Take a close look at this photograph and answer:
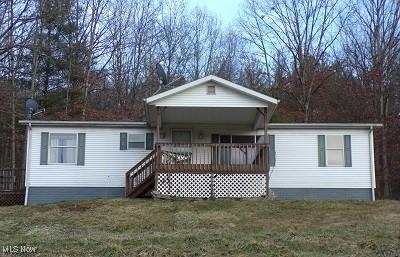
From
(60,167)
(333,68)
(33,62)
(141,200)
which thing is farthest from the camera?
(333,68)

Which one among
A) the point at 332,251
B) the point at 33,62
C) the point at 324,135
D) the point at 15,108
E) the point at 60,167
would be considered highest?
the point at 33,62

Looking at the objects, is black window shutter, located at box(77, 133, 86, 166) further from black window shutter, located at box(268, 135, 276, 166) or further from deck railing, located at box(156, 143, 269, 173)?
black window shutter, located at box(268, 135, 276, 166)

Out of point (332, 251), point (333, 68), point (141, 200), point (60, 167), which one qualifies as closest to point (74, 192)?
point (60, 167)

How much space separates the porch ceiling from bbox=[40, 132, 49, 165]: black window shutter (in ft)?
12.4

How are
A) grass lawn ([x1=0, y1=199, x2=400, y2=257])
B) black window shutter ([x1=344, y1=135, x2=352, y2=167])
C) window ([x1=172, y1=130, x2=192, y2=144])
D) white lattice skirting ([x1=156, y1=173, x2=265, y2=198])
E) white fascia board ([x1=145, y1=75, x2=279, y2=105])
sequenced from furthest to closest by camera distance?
window ([x1=172, y1=130, x2=192, y2=144]), black window shutter ([x1=344, y1=135, x2=352, y2=167]), white lattice skirting ([x1=156, y1=173, x2=265, y2=198]), white fascia board ([x1=145, y1=75, x2=279, y2=105]), grass lawn ([x1=0, y1=199, x2=400, y2=257])

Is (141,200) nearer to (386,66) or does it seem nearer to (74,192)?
(74,192)

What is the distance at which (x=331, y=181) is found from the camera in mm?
19203

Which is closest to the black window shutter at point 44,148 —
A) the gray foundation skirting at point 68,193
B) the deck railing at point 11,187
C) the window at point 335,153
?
the gray foundation skirting at point 68,193

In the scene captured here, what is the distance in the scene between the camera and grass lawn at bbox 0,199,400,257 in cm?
948

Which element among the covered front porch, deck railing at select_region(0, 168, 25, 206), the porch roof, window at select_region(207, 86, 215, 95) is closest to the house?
the covered front porch

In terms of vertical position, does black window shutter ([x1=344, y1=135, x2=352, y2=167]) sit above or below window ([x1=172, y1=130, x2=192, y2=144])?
below

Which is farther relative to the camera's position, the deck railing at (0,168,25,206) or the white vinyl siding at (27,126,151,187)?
the deck railing at (0,168,25,206)

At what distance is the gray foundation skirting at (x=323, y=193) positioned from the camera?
1912 cm

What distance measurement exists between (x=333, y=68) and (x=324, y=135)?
1426 centimetres
